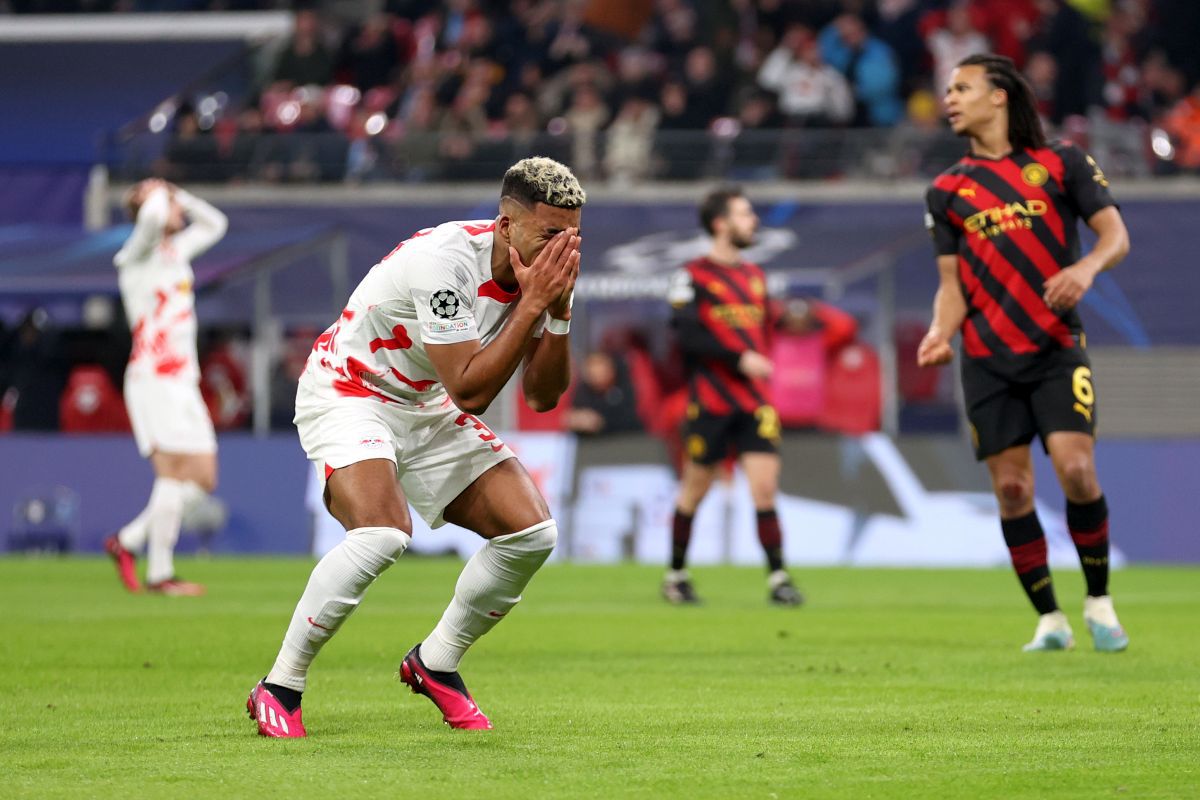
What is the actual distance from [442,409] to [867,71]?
16685mm

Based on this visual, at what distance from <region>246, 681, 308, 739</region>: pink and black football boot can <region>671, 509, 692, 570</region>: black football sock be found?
Result: 6238 millimetres

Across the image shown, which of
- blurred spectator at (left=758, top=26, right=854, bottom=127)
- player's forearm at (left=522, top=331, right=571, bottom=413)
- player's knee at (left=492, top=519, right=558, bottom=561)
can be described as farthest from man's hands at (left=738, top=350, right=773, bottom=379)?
blurred spectator at (left=758, top=26, right=854, bottom=127)

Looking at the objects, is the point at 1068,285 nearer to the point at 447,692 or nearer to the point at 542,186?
the point at 542,186

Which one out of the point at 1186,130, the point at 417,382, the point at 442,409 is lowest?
the point at 1186,130

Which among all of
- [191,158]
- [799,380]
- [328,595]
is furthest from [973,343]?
[191,158]

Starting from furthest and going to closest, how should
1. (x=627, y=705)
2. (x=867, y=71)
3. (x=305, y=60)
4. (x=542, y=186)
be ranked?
1. (x=305, y=60)
2. (x=867, y=71)
3. (x=627, y=705)
4. (x=542, y=186)

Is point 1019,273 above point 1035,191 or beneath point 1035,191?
beneath

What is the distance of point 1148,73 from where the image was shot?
22094 mm

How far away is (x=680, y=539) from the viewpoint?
12.0m

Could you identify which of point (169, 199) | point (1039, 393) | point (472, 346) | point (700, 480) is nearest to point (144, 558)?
point (169, 199)

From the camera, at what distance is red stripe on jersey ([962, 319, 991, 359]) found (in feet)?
27.9

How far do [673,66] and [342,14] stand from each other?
6.62m

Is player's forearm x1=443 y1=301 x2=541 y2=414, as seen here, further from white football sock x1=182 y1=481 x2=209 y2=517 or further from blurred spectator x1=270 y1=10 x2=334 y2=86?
blurred spectator x1=270 y1=10 x2=334 y2=86

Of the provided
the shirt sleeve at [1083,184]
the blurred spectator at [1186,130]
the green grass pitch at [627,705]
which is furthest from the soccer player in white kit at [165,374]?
the blurred spectator at [1186,130]
